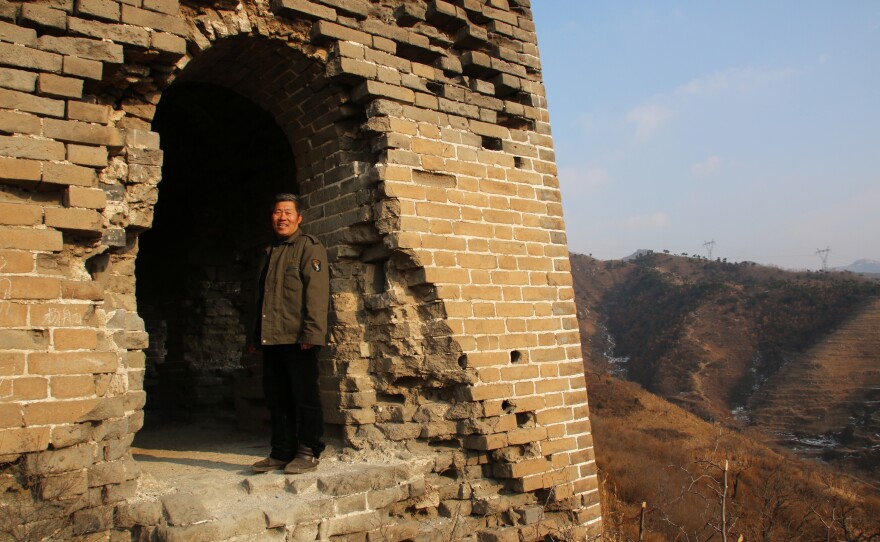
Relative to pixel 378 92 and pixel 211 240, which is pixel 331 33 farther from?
pixel 211 240

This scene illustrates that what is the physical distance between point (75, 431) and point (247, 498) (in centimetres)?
90

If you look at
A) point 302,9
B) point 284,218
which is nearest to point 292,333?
point 284,218

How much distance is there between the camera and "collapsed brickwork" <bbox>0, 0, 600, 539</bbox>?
300 cm

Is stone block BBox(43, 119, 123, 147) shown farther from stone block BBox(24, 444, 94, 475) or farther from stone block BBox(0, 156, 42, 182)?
stone block BBox(24, 444, 94, 475)

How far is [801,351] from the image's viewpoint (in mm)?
24125

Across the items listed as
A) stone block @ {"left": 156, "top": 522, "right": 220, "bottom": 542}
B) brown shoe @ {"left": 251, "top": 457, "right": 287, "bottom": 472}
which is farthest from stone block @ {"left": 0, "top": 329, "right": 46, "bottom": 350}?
brown shoe @ {"left": 251, "top": 457, "right": 287, "bottom": 472}

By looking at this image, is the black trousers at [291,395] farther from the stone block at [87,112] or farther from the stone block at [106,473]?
the stone block at [87,112]

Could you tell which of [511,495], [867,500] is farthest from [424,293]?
[867,500]

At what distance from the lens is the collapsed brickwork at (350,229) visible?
3.00m

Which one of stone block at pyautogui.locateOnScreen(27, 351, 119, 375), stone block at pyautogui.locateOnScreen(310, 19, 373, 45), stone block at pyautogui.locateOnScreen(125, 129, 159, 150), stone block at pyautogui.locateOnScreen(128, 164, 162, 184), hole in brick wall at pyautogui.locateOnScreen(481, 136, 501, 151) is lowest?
stone block at pyautogui.locateOnScreen(27, 351, 119, 375)

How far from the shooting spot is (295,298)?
371 cm

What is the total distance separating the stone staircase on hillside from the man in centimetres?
1862

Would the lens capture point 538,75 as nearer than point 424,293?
No

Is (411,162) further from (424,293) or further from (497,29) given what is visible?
(497,29)
